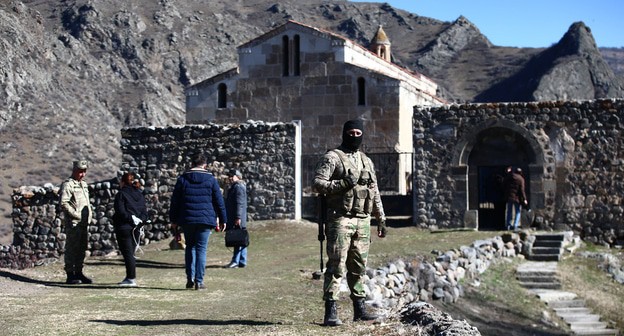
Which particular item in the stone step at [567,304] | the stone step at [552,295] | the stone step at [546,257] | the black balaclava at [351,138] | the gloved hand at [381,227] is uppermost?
the black balaclava at [351,138]

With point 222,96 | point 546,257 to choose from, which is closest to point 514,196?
point 546,257

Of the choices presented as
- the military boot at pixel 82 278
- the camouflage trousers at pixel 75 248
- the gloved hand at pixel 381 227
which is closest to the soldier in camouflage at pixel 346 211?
the gloved hand at pixel 381 227

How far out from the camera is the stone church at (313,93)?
28.7 metres

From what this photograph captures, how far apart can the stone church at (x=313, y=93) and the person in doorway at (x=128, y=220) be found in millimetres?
13485

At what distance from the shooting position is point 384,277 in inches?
648

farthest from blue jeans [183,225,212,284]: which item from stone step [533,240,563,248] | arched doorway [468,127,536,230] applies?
arched doorway [468,127,536,230]

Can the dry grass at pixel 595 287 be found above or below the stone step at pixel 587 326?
above

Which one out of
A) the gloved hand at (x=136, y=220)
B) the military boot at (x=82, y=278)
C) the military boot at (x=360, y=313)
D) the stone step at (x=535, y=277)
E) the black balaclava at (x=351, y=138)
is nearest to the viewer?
the black balaclava at (x=351, y=138)

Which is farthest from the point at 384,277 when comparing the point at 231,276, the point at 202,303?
the point at 202,303

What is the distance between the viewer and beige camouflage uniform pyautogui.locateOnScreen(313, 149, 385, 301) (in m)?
10.6

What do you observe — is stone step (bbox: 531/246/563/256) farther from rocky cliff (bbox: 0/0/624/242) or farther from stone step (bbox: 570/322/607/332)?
rocky cliff (bbox: 0/0/624/242)

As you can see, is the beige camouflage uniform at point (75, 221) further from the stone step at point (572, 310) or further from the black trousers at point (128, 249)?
the stone step at point (572, 310)

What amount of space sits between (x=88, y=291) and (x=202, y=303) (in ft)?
7.09

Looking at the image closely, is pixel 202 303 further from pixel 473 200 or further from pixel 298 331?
pixel 473 200
